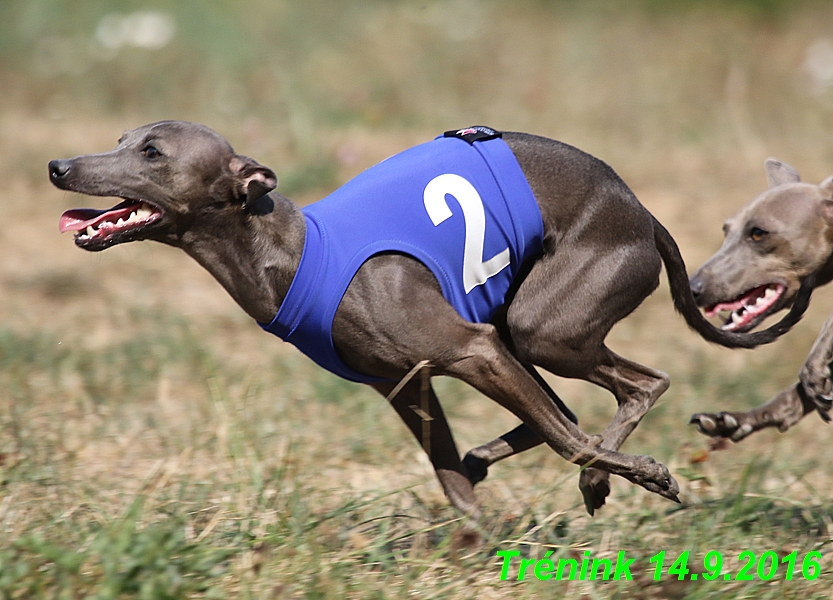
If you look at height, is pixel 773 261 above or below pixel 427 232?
below

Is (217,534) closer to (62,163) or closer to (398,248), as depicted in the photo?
(398,248)

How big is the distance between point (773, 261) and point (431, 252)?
175 cm

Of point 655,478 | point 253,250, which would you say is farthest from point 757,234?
point 253,250

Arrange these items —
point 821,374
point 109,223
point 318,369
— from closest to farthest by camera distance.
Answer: point 109,223 < point 821,374 < point 318,369

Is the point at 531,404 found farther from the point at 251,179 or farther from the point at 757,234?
the point at 757,234

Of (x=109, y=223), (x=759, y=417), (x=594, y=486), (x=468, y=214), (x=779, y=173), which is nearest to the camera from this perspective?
(x=109, y=223)

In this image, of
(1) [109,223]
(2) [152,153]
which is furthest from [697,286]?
(1) [109,223]

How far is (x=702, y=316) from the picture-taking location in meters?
4.30

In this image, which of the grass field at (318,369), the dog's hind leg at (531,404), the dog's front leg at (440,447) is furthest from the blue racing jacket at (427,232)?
the grass field at (318,369)

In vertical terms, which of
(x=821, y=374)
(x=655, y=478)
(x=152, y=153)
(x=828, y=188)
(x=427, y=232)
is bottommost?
(x=655, y=478)

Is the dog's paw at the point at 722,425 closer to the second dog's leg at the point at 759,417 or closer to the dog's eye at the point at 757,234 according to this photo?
the second dog's leg at the point at 759,417

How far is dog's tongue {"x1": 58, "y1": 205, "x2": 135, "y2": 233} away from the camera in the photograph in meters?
3.48

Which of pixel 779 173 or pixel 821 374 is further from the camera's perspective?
pixel 779 173

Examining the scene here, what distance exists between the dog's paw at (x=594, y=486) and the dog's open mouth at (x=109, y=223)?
71.7 inches
